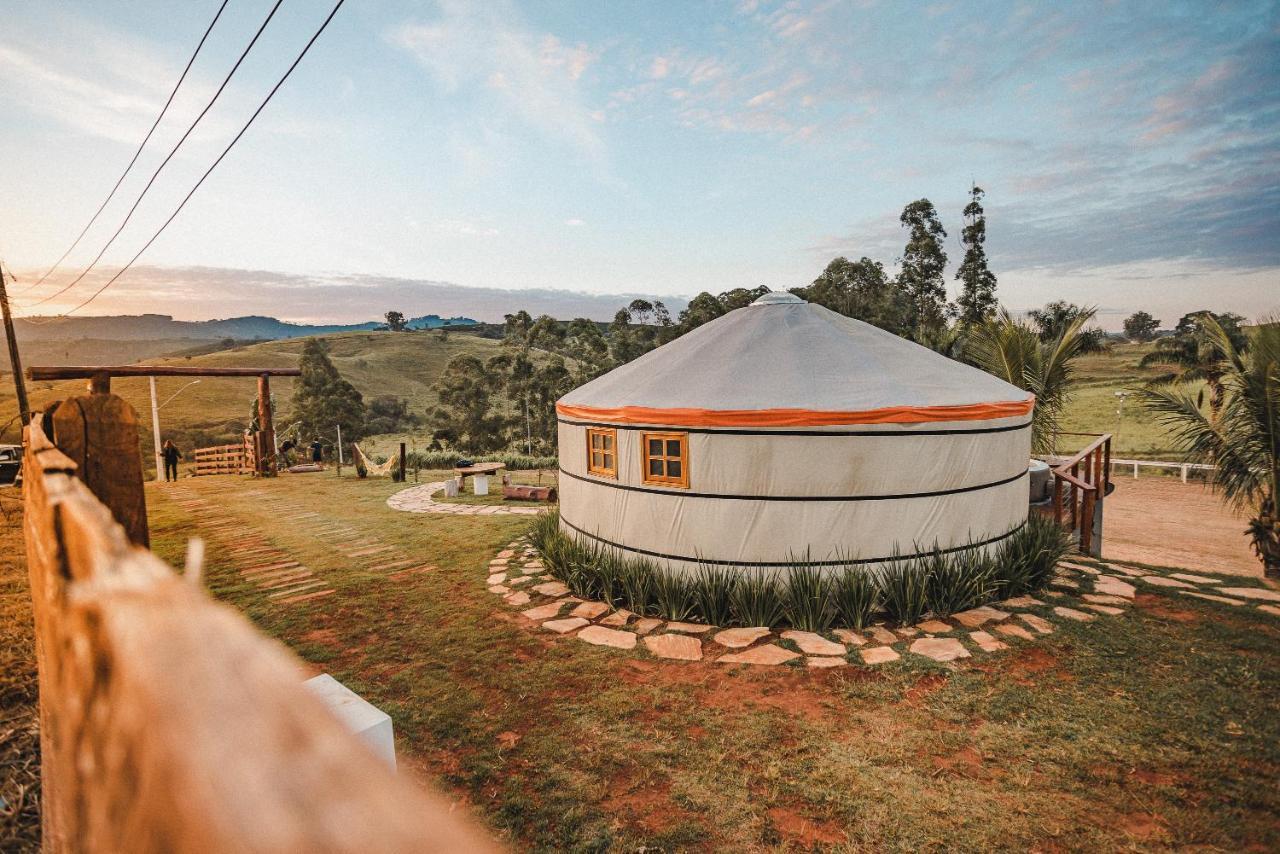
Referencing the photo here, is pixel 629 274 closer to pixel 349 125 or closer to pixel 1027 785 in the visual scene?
pixel 349 125

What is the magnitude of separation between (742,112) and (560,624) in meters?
10.2

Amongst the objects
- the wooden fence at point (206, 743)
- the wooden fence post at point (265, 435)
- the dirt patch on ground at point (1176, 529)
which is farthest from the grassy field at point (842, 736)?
the wooden fence post at point (265, 435)

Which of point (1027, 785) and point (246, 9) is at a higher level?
point (246, 9)

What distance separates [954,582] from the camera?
17.1 ft

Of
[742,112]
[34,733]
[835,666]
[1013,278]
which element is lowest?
[835,666]

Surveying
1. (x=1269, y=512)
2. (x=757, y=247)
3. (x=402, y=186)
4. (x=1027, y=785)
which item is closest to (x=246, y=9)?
(x=402, y=186)

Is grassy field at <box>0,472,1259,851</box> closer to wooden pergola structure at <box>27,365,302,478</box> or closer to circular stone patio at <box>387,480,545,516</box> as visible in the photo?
circular stone patio at <box>387,480,545,516</box>

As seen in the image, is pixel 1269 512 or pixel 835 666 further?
pixel 1269 512

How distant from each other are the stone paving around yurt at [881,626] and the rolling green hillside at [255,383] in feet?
87.6

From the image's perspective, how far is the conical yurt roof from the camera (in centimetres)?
524

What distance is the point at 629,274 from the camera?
2094cm

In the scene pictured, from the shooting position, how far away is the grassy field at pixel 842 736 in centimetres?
271

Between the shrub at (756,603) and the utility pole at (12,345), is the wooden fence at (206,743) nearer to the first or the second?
the shrub at (756,603)

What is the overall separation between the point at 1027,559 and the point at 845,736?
3.44m
